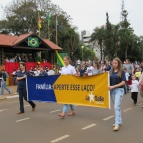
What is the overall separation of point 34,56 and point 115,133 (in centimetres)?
2388

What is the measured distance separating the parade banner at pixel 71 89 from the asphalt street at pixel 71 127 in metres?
0.56

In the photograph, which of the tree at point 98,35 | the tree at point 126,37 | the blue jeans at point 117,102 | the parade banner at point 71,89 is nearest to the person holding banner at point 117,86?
the blue jeans at point 117,102

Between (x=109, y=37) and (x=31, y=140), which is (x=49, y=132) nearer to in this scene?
(x=31, y=140)

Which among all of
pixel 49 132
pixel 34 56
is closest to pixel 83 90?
pixel 49 132

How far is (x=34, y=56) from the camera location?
28.7 metres

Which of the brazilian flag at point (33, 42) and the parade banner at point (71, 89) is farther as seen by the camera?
the brazilian flag at point (33, 42)

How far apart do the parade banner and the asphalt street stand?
560mm

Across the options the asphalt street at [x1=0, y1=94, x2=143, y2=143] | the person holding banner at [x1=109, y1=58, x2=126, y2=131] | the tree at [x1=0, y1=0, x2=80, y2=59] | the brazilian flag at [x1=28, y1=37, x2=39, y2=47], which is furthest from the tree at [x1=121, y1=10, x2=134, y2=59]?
the person holding banner at [x1=109, y1=58, x2=126, y2=131]

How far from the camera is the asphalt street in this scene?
5.30 metres

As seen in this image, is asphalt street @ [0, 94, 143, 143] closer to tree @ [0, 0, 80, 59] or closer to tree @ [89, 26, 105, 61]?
tree @ [0, 0, 80, 59]

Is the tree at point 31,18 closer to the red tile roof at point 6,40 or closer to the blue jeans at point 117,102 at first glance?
the red tile roof at point 6,40

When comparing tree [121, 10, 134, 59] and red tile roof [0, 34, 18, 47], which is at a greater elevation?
tree [121, 10, 134, 59]

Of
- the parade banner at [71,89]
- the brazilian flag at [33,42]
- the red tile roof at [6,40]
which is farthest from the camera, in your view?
the brazilian flag at [33,42]

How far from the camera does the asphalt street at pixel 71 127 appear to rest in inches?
209
